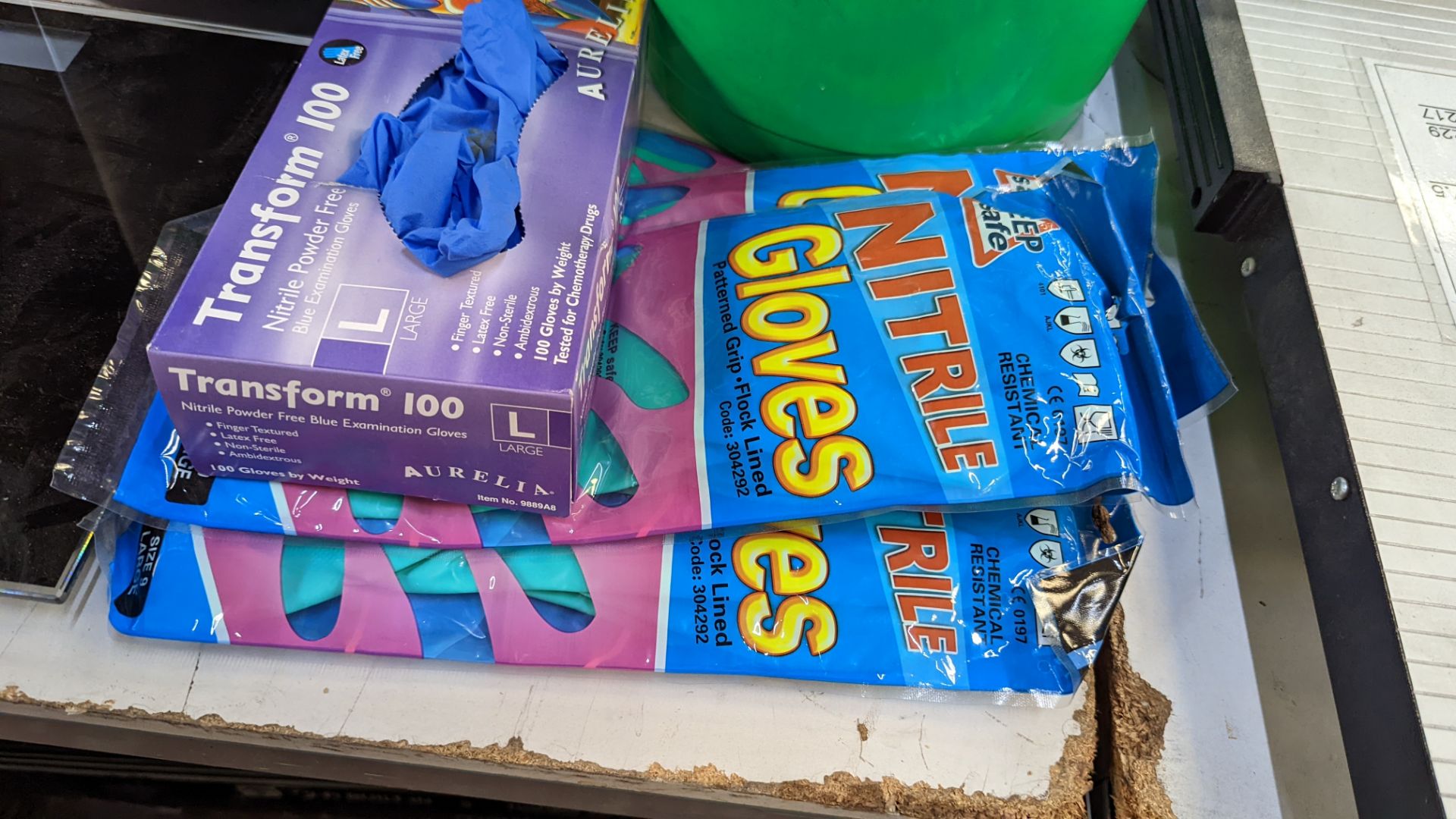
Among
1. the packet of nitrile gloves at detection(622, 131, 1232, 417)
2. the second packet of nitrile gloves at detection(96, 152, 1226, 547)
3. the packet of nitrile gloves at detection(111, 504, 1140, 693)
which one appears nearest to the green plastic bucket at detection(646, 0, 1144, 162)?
the packet of nitrile gloves at detection(622, 131, 1232, 417)

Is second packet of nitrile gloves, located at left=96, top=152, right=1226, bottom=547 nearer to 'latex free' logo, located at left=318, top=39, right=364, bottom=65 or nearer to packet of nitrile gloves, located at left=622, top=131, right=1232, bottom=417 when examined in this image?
packet of nitrile gloves, located at left=622, top=131, right=1232, bottom=417

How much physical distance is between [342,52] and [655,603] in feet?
1.18

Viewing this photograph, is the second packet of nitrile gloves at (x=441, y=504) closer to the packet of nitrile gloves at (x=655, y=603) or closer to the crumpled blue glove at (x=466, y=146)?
the packet of nitrile gloves at (x=655, y=603)

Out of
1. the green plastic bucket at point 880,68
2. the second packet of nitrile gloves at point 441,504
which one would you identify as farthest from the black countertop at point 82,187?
the green plastic bucket at point 880,68

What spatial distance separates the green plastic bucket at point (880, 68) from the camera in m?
0.54

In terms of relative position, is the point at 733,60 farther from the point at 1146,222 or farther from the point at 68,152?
the point at 68,152

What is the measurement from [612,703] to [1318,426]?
400 mm

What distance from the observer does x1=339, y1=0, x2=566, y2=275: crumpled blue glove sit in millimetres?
479

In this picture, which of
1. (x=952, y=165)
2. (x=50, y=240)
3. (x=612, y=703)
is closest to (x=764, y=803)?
(x=612, y=703)

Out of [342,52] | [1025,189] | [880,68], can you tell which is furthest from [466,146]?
[1025,189]

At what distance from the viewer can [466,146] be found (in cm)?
52

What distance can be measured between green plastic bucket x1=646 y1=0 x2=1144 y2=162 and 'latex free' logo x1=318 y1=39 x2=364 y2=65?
0.18 meters

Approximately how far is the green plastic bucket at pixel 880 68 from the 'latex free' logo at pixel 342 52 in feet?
0.60

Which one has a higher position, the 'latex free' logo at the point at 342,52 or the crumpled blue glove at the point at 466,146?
the 'latex free' logo at the point at 342,52
